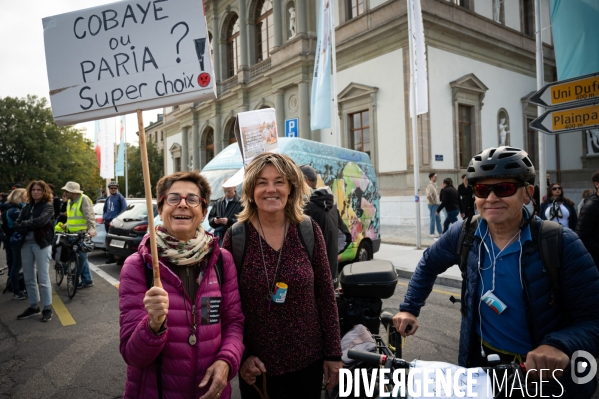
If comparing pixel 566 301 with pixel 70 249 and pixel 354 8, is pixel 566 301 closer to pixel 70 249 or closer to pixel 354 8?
pixel 70 249

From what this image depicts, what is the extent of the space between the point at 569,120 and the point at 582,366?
4720 mm

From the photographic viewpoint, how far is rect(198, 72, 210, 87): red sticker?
6.58 feet

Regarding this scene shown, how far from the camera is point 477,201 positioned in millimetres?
1928

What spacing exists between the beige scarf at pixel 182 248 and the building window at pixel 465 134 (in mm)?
18036

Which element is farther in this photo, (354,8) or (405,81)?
(354,8)

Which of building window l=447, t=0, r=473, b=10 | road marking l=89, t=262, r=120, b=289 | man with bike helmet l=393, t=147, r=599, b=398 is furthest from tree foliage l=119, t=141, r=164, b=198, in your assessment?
man with bike helmet l=393, t=147, r=599, b=398

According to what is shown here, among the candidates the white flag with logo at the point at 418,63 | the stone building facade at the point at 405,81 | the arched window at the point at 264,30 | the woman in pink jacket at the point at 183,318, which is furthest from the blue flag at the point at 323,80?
the arched window at the point at 264,30

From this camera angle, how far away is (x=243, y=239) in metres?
2.05

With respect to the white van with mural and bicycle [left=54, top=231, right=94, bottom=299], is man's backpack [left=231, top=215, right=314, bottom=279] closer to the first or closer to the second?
the white van with mural

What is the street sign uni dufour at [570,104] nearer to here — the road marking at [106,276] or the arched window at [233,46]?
the road marking at [106,276]

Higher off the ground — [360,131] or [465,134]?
[360,131]

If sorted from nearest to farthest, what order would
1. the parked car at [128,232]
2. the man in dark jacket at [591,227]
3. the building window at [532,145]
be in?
the man in dark jacket at [591,227]
the parked car at [128,232]
the building window at [532,145]

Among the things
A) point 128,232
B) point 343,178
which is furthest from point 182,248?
point 128,232

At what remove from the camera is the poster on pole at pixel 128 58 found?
6.59 ft
